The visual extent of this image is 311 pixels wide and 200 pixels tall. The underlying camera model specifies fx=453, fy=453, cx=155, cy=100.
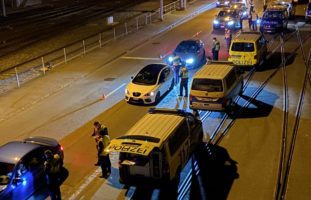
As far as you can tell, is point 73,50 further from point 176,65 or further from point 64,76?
point 176,65

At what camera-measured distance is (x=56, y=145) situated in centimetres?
1455

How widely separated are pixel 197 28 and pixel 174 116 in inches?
1047

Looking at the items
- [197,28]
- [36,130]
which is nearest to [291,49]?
[197,28]

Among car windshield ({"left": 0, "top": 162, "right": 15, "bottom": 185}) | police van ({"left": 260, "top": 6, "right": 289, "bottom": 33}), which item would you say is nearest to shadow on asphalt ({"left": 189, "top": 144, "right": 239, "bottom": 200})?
car windshield ({"left": 0, "top": 162, "right": 15, "bottom": 185})

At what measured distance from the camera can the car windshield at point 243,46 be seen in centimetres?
2539

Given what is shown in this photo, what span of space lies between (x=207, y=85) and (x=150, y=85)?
335 cm

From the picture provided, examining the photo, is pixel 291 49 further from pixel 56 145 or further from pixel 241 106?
pixel 56 145

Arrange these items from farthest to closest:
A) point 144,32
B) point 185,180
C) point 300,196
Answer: point 144,32 → point 185,180 → point 300,196

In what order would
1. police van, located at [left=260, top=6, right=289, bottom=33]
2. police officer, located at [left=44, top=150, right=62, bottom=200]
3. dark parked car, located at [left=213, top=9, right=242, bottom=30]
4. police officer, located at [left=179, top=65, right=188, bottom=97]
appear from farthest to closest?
1. dark parked car, located at [left=213, top=9, right=242, bottom=30]
2. police van, located at [left=260, top=6, right=289, bottom=33]
3. police officer, located at [left=179, top=65, right=188, bottom=97]
4. police officer, located at [left=44, top=150, right=62, bottom=200]

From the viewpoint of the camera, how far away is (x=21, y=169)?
499 inches

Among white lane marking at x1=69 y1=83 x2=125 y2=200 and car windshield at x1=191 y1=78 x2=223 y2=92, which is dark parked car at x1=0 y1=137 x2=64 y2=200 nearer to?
white lane marking at x1=69 y1=83 x2=125 y2=200

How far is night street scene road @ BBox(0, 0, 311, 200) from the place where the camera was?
12.7 metres

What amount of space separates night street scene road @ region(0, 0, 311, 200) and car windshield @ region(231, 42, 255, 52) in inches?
2.2

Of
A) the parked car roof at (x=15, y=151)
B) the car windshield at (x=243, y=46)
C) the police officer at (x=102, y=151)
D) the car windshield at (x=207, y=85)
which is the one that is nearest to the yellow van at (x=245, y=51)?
the car windshield at (x=243, y=46)
